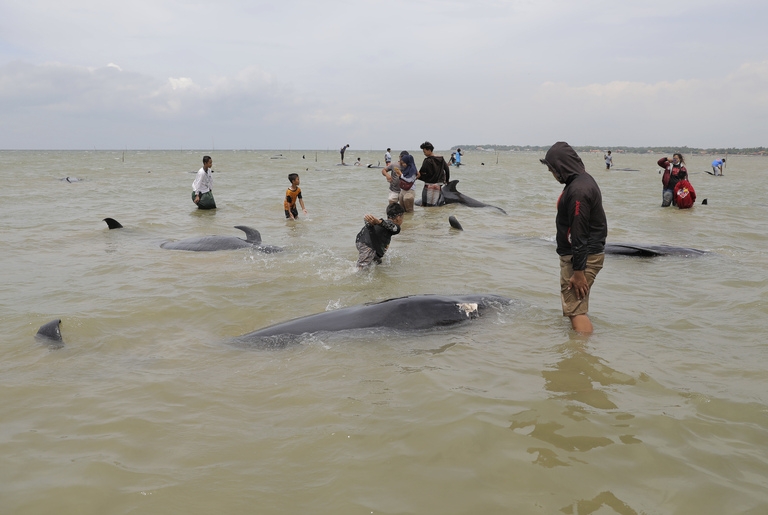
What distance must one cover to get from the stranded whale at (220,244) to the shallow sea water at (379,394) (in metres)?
0.86

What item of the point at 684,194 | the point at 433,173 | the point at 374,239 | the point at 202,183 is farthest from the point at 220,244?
the point at 684,194

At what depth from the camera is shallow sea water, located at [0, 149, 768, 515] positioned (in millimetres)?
2807

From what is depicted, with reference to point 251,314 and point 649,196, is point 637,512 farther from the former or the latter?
point 649,196

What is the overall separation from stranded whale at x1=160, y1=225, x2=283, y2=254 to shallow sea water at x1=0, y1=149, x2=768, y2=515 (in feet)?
2.82

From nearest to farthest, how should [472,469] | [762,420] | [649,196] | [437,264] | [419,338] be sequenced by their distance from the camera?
1. [472,469]
2. [762,420]
3. [419,338]
4. [437,264]
5. [649,196]

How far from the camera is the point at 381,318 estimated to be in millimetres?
5289

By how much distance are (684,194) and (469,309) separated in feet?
43.7

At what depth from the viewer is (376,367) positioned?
4441mm

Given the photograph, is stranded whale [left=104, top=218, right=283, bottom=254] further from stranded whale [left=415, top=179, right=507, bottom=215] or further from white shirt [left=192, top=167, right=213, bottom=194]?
stranded whale [left=415, top=179, right=507, bottom=215]

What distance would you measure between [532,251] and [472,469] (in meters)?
7.36

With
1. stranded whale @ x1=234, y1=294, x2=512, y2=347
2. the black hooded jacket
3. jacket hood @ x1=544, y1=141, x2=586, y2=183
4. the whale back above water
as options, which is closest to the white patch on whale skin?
stranded whale @ x1=234, y1=294, x2=512, y2=347

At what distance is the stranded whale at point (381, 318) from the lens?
5.17 m

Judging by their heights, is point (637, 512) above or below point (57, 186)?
below

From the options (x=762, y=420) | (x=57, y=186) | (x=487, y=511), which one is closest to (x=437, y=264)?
(x=762, y=420)
